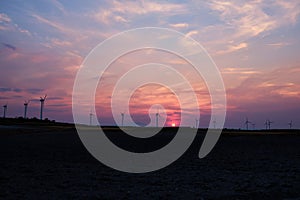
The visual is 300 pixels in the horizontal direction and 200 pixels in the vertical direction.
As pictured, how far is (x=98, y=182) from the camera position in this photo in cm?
1953

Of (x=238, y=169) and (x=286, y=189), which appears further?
(x=238, y=169)

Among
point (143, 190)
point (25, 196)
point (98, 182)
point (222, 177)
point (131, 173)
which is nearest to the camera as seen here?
point (25, 196)

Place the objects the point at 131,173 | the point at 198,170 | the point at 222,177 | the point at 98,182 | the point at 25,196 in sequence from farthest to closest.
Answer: the point at 198,170
the point at 131,173
the point at 222,177
the point at 98,182
the point at 25,196

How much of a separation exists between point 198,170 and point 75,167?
8.52 m

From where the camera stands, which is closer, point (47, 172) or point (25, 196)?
point (25, 196)

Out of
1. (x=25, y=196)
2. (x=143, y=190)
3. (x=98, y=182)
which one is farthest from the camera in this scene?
(x=98, y=182)

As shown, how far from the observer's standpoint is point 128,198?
15.7 meters

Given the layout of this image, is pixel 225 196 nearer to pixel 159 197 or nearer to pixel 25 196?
pixel 159 197

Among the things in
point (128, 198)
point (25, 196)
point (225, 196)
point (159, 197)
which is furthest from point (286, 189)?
point (25, 196)

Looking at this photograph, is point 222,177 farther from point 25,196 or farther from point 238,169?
point 25,196

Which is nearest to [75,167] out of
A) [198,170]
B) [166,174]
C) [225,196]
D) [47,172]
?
[47,172]

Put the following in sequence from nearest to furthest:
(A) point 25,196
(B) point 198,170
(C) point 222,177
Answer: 1. (A) point 25,196
2. (C) point 222,177
3. (B) point 198,170

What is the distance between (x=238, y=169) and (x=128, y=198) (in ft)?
40.5

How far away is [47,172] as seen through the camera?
2281 centimetres
